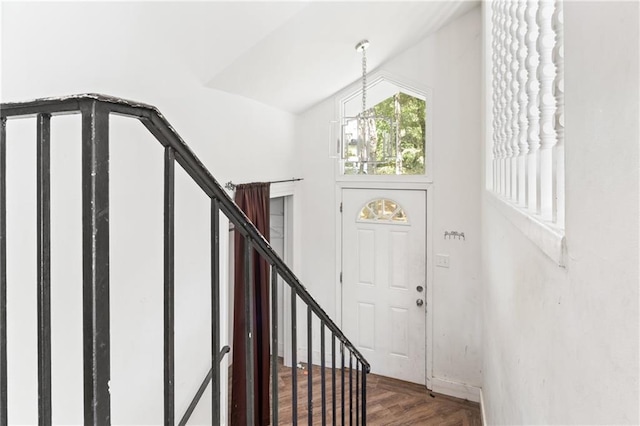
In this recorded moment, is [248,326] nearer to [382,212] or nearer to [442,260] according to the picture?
[442,260]

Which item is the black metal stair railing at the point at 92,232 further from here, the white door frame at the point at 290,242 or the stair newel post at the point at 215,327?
the white door frame at the point at 290,242

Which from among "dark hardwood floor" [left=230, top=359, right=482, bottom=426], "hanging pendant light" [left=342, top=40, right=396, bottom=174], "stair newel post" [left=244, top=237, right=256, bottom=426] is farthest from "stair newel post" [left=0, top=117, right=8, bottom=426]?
"dark hardwood floor" [left=230, top=359, right=482, bottom=426]

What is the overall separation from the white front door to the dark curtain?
117cm

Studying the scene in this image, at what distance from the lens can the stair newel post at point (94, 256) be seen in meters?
0.59

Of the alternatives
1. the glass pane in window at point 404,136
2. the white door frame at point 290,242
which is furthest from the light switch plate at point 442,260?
the white door frame at point 290,242

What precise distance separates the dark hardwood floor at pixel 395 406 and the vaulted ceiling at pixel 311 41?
271cm

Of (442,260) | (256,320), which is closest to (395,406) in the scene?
(442,260)

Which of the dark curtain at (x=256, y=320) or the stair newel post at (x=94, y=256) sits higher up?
the stair newel post at (x=94, y=256)

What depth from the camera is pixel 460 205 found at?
3.87 m

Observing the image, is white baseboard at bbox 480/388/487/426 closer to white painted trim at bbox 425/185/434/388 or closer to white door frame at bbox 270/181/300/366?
white painted trim at bbox 425/185/434/388

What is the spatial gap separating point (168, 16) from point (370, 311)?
3.25m

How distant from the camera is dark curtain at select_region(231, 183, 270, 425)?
321cm

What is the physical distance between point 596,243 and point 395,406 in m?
3.39

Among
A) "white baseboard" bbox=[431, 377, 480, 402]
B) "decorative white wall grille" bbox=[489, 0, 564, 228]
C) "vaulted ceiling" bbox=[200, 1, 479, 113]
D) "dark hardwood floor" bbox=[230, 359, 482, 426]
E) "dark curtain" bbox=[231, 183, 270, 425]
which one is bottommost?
"dark hardwood floor" bbox=[230, 359, 482, 426]
